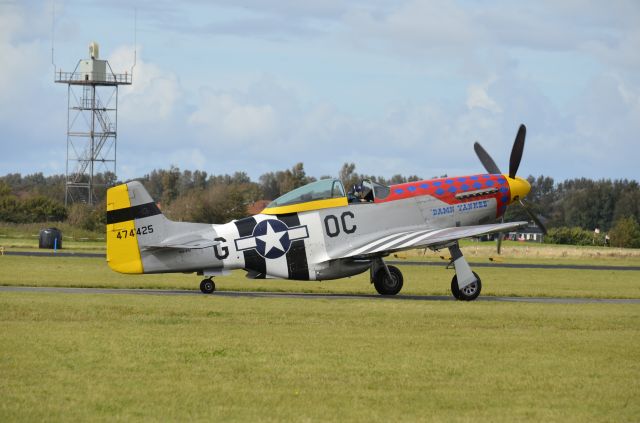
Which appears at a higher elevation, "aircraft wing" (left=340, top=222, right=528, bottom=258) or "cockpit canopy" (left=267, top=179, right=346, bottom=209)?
"cockpit canopy" (left=267, top=179, right=346, bottom=209)

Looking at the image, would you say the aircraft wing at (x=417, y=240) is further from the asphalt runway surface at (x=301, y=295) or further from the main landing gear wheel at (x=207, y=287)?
the main landing gear wheel at (x=207, y=287)

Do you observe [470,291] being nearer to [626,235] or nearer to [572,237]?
[626,235]

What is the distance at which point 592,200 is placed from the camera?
116m

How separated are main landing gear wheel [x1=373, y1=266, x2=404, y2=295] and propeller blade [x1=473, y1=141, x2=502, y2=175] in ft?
11.7

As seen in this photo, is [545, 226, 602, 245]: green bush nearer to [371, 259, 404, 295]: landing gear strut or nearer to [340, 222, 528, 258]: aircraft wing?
[371, 259, 404, 295]: landing gear strut

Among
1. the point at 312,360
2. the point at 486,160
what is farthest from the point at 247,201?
the point at 312,360

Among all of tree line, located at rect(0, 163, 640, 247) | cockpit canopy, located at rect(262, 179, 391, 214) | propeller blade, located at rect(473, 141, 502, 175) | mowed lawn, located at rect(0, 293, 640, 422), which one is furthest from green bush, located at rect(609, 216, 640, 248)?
mowed lawn, located at rect(0, 293, 640, 422)

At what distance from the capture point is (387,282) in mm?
22844

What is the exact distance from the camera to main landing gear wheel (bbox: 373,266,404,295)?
22812mm

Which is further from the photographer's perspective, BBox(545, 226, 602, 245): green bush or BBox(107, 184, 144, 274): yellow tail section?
BBox(545, 226, 602, 245): green bush

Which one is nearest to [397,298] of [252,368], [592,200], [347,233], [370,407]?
[347,233]

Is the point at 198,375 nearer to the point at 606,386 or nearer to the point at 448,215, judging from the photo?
the point at 606,386

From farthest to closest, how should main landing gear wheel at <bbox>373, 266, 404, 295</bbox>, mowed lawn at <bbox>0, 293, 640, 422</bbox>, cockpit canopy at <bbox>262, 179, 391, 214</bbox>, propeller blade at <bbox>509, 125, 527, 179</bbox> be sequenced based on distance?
propeller blade at <bbox>509, 125, 527, 179</bbox>, main landing gear wheel at <bbox>373, 266, 404, 295</bbox>, cockpit canopy at <bbox>262, 179, 391, 214</bbox>, mowed lawn at <bbox>0, 293, 640, 422</bbox>

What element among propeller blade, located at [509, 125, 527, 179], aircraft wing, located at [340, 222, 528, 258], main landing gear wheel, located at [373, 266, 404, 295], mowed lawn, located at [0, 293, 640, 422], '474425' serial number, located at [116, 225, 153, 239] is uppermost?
propeller blade, located at [509, 125, 527, 179]
